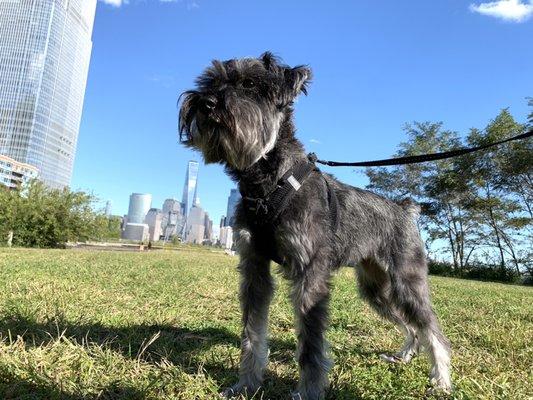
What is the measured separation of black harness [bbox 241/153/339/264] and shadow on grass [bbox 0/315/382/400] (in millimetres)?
995

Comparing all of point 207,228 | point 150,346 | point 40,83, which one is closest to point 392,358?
point 150,346

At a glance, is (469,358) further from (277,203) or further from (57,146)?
(57,146)

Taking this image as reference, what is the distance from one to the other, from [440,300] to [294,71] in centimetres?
615

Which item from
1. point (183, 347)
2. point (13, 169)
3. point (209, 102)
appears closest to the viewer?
point (209, 102)

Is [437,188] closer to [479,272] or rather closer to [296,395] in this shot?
[479,272]

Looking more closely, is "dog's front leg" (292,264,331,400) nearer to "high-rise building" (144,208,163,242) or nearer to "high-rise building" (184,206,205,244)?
"high-rise building" (144,208,163,242)

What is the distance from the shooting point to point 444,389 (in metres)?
3.27

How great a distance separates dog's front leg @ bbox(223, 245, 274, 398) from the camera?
3.31 meters

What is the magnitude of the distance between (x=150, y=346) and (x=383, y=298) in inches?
90.4

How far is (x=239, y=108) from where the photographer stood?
10.6 ft

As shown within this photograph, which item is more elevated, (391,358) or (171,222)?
(171,222)

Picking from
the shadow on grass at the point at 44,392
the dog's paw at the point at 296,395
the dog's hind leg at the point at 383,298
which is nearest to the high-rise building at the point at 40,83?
the dog's hind leg at the point at 383,298

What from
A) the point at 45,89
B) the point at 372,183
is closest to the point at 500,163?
the point at 372,183

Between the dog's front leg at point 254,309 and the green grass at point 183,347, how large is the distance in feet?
0.67
